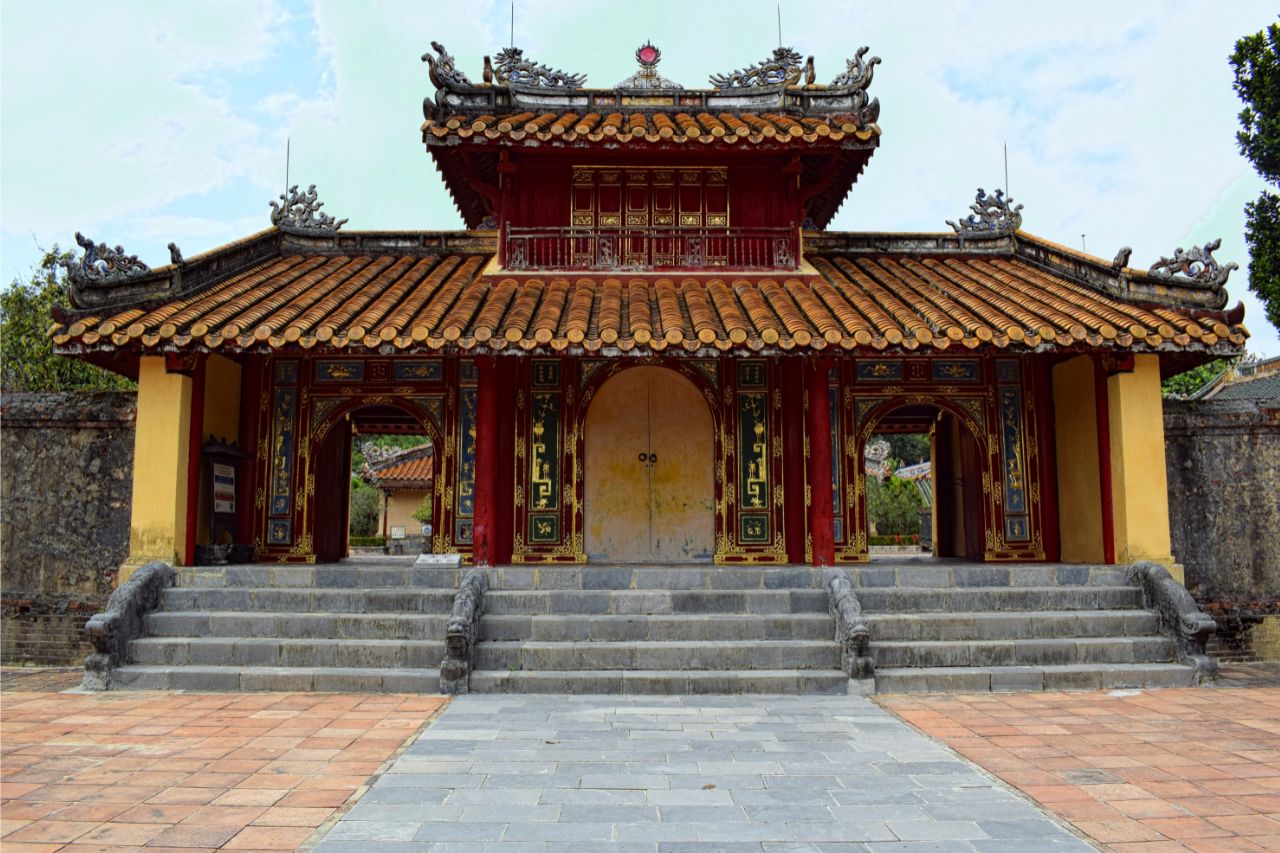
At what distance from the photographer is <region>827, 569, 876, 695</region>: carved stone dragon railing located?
23.6 ft

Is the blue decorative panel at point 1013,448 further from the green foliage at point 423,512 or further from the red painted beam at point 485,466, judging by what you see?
the green foliage at point 423,512

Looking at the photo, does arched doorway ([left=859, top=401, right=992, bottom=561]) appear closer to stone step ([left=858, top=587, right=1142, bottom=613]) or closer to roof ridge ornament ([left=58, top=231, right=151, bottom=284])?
stone step ([left=858, top=587, right=1142, bottom=613])

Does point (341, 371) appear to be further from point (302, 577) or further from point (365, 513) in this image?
point (365, 513)

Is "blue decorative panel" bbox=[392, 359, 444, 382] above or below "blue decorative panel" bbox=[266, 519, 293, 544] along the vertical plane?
above

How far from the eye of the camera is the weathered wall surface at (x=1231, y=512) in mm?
9484

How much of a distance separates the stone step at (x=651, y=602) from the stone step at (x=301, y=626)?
2.20 ft

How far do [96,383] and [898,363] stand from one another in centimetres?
1697

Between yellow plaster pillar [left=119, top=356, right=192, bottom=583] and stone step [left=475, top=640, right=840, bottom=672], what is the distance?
3750mm

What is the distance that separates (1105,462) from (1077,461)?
730 mm

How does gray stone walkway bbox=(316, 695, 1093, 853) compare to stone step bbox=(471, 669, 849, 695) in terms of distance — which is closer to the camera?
gray stone walkway bbox=(316, 695, 1093, 853)

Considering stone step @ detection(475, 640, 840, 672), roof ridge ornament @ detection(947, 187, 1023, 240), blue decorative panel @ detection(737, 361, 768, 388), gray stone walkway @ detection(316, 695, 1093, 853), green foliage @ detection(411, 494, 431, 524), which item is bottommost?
gray stone walkway @ detection(316, 695, 1093, 853)

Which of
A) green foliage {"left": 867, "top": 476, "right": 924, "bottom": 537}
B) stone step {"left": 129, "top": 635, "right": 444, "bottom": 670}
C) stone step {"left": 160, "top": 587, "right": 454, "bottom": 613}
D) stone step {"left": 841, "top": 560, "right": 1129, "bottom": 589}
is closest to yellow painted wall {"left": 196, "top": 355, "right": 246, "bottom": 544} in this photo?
stone step {"left": 160, "top": 587, "right": 454, "bottom": 613}

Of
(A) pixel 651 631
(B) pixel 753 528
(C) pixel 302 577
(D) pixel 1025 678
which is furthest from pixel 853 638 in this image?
(C) pixel 302 577

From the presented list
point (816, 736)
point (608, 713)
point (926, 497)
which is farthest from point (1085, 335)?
point (926, 497)
